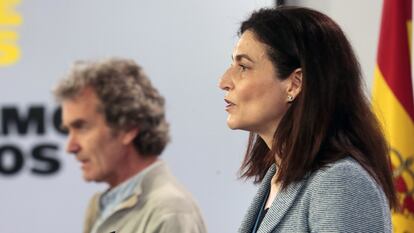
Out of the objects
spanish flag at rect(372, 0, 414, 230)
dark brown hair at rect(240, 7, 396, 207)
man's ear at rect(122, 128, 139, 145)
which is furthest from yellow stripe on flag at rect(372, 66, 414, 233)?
dark brown hair at rect(240, 7, 396, 207)

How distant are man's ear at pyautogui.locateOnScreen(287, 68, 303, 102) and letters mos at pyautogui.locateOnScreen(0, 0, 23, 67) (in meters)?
1.33

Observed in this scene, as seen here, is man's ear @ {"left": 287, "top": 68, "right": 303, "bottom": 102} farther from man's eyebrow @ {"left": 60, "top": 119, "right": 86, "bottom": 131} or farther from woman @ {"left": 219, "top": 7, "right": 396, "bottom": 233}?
man's eyebrow @ {"left": 60, "top": 119, "right": 86, "bottom": 131}

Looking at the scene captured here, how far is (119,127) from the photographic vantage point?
7.25ft

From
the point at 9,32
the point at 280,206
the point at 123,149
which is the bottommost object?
the point at 123,149

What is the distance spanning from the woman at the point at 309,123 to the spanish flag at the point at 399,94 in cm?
127

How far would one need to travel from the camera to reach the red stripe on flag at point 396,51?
275 centimetres

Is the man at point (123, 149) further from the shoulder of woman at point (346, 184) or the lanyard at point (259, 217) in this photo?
the shoulder of woman at point (346, 184)

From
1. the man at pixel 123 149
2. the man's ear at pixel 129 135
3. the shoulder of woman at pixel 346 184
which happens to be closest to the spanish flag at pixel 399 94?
the man at pixel 123 149

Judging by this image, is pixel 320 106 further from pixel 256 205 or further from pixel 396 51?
pixel 396 51

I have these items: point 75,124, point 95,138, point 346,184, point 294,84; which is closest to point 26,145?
point 75,124

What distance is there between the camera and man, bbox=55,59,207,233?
216 cm

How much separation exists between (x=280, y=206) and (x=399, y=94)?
1.49 meters

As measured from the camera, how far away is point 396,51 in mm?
2748

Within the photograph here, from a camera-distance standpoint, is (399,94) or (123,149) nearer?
(123,149)
